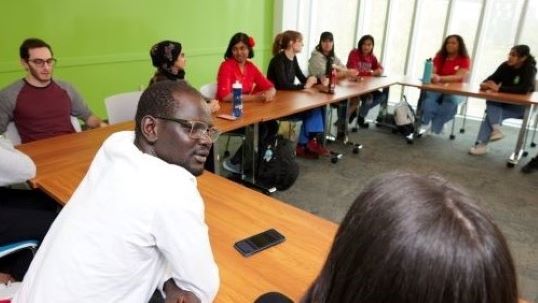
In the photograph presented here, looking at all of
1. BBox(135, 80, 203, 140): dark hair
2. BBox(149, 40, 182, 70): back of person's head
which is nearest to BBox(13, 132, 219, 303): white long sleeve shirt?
BBox(135, 80, 203, 140): dark hair

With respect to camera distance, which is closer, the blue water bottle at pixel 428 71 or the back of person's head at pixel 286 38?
the back of person's head at pixel 286 38

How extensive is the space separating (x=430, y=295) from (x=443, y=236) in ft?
0.23

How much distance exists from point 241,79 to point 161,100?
7.86 feet

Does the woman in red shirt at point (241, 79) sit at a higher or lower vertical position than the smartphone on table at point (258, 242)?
higher

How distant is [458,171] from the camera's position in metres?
3.77

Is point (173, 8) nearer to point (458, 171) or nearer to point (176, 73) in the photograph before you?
point (176, 73)

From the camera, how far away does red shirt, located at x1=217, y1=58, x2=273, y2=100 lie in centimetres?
321

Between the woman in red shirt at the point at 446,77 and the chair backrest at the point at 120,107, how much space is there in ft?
11.2

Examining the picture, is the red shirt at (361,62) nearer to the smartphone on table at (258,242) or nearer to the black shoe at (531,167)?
the black shoe at (531,167)

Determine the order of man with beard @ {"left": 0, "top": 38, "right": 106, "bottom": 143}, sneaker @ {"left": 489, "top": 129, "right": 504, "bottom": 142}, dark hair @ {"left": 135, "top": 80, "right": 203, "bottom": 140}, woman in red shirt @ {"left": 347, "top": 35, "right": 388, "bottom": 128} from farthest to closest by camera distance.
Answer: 1. woman in red shirt @ {"left": 347, "top": 35, "right": 388, "bottom": 128}
2. sneaker @ {"left": 489, "top": 129, "right": 504, "bottom": 142}
3. man with beard @ {"left": 0, "top": 38, "right": 106, "bottom": 143}
4. dark hair @ {"left": 135, "top": 80, "right": 203, "bottom": 140}

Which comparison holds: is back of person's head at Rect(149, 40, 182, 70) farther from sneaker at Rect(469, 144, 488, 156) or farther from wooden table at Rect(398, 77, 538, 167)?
sneaker at Rect(469, 144, 488, 156)

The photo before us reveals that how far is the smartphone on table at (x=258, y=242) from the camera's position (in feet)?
4.11

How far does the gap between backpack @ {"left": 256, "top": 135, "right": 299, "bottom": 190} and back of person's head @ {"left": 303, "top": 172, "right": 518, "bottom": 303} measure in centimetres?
243

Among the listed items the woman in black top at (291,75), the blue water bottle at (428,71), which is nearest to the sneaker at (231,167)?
the woman in black top at (291,75)
